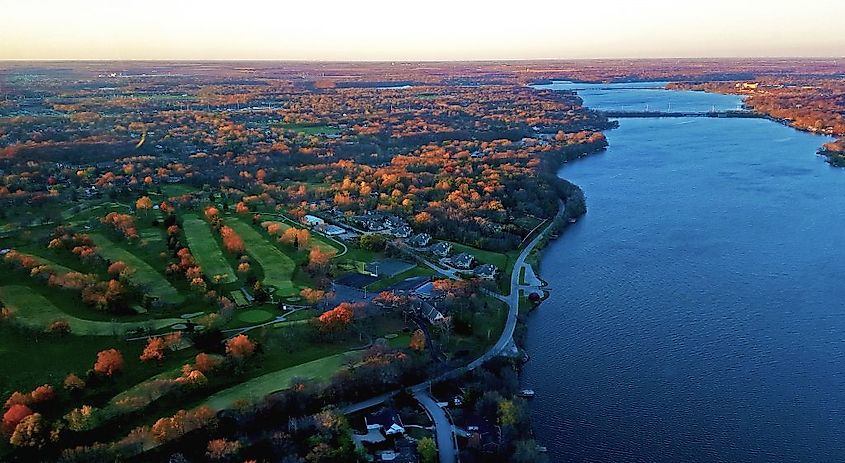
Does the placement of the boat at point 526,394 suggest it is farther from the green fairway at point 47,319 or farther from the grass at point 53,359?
the green fairway at point 47,319

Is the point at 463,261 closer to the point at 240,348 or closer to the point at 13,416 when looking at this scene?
the point at 240,348

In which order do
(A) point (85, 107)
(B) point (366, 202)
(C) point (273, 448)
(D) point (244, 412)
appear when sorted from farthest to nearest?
(A) point (85, 107)
(B) point (366, 202)
(D) point (244, 412)
(C) point (273, 448)

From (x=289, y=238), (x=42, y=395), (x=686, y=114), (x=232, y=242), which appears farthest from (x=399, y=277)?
(x=686, y=114)

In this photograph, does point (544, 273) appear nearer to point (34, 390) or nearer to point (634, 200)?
point (634, 200)

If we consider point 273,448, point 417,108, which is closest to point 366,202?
point 273,448

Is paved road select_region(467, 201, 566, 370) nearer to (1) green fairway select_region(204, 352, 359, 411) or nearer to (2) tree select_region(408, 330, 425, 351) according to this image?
(2) tree select_region(408, 330, 425, 351)

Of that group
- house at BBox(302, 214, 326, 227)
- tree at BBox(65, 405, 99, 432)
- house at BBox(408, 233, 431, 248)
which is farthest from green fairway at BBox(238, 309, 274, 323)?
house at BBox(302, 214, 326, 227)

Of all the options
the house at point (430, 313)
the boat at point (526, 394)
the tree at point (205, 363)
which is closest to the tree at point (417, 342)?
the house at point (430, 313)
